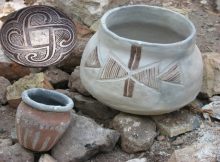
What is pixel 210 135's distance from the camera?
116 inches

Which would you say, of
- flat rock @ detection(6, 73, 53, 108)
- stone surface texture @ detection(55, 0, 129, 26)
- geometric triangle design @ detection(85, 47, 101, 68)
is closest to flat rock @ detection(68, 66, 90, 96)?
flat rock @ detection(6, 73, 53, 108)

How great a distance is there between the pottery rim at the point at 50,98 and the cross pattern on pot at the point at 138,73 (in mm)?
260

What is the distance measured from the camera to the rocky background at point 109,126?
274 centimetres

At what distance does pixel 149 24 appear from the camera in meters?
3.20

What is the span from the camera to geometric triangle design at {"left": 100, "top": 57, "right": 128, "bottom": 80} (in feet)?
9.18

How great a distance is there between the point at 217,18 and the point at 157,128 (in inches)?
60.7

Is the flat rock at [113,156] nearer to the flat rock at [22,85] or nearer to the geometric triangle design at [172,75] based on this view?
the geometric triangle design at [172,75]

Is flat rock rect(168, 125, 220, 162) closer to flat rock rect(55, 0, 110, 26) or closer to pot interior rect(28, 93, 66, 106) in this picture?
pot interior rect(28, 93, 66, 106)

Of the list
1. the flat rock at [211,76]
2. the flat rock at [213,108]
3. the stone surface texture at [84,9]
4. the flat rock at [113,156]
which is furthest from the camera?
the stone surface texture at [84,9]

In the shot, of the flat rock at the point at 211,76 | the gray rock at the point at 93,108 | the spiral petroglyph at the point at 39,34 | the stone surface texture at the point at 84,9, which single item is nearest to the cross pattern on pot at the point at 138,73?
the gray rock at the point at 93,108

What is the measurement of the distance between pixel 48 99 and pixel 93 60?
326 millimetres

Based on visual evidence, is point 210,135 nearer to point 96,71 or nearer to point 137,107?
point 137,107

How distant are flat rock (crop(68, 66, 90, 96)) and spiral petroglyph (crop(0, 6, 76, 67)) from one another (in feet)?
0.67

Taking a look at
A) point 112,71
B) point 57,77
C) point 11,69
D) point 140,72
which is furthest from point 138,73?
point 11,69
